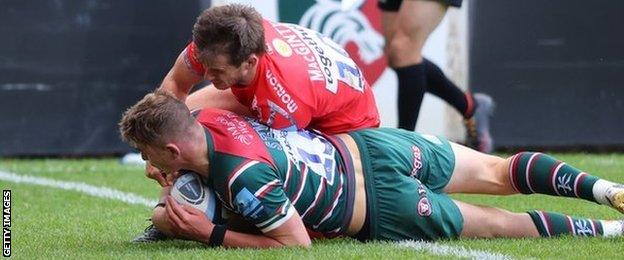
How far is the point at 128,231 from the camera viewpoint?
5.56m

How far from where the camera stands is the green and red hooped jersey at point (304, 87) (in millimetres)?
4898

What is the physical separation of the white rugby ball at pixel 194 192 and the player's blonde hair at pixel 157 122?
18cm

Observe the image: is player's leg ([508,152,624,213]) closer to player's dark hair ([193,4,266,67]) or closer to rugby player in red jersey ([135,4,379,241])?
rugby player in red jersey ([135,4,379,241])

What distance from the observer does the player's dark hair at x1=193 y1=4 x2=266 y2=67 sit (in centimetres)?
475

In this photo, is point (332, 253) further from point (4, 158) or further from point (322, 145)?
point (4, 158)

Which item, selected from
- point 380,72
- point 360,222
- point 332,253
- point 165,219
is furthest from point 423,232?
point 380,72

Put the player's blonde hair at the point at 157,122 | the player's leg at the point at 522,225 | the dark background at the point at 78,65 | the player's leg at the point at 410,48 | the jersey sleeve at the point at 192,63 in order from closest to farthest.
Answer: the player's blonde hair at the point at 157,122, the player's leg at the point at 522,225, the jersey sleeve at the point at 192,63, the player's leg at the point at 410,48, the dark background at the point at 78,65

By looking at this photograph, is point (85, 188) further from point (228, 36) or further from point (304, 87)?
point (228, 36)

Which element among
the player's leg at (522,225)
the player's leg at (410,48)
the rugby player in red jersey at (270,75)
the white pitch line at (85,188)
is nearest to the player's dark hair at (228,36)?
the rugby player in red jersey at (270,75)

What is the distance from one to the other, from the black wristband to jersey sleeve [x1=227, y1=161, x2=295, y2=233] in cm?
13

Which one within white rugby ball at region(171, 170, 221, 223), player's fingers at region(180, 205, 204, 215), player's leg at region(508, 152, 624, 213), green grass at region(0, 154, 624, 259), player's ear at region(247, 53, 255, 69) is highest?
player's ear at region(247, 53, 255, 69)

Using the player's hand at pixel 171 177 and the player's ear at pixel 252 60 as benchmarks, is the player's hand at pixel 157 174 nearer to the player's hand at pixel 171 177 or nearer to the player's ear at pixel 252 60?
the player's hand at pixel 171 177

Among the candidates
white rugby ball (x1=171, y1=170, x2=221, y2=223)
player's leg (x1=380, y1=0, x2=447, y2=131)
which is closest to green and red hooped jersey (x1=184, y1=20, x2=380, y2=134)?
white rugby ball (x1=171, y1=170, x2=221, y2=223)

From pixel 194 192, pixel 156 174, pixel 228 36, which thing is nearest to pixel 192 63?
pixel 156 174
